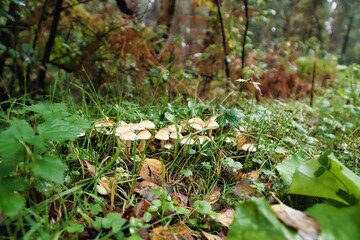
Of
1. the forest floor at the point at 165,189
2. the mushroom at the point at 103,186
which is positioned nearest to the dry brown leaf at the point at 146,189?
the forest floor at the point at 165,189

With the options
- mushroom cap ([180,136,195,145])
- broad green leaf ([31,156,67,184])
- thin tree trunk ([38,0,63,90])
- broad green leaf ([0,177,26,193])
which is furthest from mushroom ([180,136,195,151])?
thin tree trunk ([38,0,63,90])

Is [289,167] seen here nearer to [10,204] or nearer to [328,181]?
[328,181]

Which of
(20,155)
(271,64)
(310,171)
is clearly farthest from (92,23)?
(271,64)

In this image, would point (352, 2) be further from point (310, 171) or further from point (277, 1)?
point (310, 171)

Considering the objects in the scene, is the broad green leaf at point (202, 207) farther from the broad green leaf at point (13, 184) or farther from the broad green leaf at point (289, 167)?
the broad green leaf at point (13, 184)

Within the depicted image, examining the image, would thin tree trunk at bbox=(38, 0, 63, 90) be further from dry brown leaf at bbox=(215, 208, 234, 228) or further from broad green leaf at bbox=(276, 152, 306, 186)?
broad green leaf at bbox=(276, 152, 306, 186)

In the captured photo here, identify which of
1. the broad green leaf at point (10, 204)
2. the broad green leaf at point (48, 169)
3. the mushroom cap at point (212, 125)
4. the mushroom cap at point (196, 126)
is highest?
the broad green leaf at point (48, 169)
